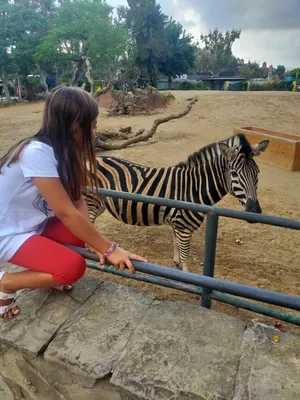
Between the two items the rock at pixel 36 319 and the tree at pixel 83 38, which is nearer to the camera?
the rock at pixel 36 319

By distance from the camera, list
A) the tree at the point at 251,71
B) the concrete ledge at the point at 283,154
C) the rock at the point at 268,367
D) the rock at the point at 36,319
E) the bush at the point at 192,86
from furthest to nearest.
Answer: the tree at the point at 251,71 < the bush at the point at 192,86 < the concrete ledge at the point at 283,154 < the rock at the point at 36,319 < the rock at the point at 268,367

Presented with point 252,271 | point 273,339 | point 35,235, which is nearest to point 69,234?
point 35,235

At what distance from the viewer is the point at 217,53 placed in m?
63.5

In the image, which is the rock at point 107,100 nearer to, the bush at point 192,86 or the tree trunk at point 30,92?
the tree trunk at point 30,92

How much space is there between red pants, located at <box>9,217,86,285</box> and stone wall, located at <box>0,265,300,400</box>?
0.86ft

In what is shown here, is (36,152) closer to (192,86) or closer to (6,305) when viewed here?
(6,305)

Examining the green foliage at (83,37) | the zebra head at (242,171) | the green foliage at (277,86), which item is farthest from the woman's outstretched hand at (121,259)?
the green foliage at (277,86)

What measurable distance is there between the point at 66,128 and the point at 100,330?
95cm

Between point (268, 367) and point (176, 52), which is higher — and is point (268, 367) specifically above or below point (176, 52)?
below

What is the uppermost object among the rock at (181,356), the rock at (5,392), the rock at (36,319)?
the rock at (181,356)

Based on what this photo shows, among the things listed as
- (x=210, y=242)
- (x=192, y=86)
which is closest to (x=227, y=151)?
(x=210, y=242)

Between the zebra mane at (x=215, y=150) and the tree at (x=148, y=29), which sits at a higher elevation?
the tree at (x=148, y=29)

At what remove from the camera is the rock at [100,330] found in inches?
54.5

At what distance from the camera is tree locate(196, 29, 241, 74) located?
6172cm
